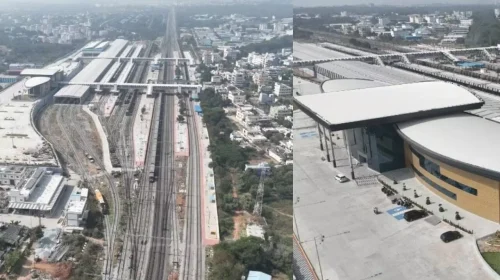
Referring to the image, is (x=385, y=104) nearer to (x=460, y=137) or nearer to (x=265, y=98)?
(x=460, y=137)

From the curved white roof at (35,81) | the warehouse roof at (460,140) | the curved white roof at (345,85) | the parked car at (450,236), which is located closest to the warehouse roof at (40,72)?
the curved white roof at (35,81)

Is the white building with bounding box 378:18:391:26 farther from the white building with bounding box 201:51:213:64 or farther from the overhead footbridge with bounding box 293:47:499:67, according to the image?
the white building with bounding box 201:51:213:64

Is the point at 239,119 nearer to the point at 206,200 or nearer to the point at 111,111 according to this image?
the point at 111,111

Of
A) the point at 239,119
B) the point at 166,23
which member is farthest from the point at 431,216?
the point at 166,23

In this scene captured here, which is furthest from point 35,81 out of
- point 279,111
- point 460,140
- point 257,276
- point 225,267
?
point 460,140

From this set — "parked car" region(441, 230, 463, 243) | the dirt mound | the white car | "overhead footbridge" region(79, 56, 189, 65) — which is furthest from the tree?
"overhead footbridge" region(79, 56, 189, 65)

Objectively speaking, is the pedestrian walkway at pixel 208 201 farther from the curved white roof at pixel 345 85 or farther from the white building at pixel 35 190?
the curved white roof at pixel 345 85
